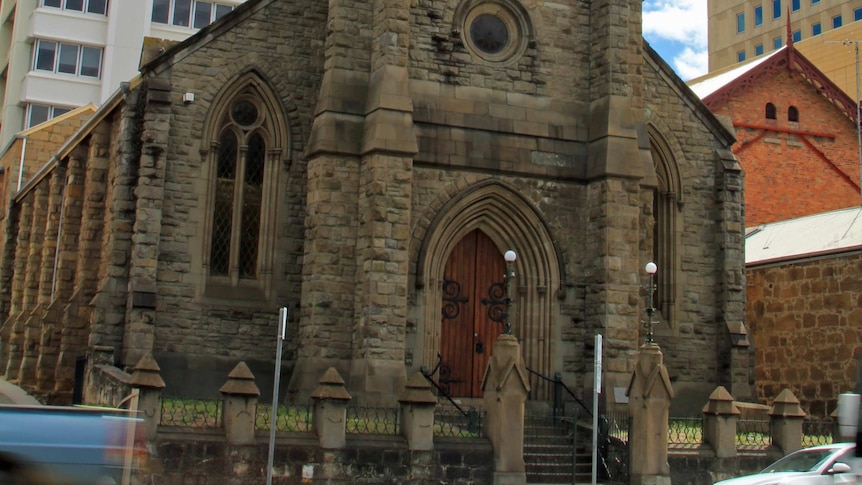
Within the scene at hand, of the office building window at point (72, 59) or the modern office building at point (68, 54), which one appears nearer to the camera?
the modern office building at point (68, 54)

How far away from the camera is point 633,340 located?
74.1 feet

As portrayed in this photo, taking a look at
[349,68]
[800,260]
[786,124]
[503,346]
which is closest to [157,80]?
[349,68]

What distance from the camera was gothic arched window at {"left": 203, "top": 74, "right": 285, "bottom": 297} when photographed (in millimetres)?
23938

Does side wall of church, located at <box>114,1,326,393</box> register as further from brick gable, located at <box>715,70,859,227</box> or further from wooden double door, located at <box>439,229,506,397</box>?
brick gable, located at <box>715,70,859,227</box>

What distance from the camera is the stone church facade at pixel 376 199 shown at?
70.9ft

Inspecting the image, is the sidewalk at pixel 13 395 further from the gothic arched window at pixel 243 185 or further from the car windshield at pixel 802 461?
the car windshield at pixel 802 461

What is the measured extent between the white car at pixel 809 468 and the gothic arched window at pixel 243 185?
1147 centimetres

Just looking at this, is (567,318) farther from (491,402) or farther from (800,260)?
(800,260)

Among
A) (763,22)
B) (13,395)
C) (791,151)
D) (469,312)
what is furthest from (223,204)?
(763,22)

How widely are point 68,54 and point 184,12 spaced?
5729 mm

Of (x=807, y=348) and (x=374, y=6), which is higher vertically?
(x=374, y=6)

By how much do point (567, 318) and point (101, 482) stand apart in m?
15.6

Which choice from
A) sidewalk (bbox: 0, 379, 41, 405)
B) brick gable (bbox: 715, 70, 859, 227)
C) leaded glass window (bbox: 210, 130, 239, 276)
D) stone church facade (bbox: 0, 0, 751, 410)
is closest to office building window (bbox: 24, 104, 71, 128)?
sidewalk (bbox: 0, 379, 41, 405)

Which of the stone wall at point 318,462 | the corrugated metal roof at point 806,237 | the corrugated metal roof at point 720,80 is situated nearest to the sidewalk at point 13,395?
the stone wall at point 318,462
